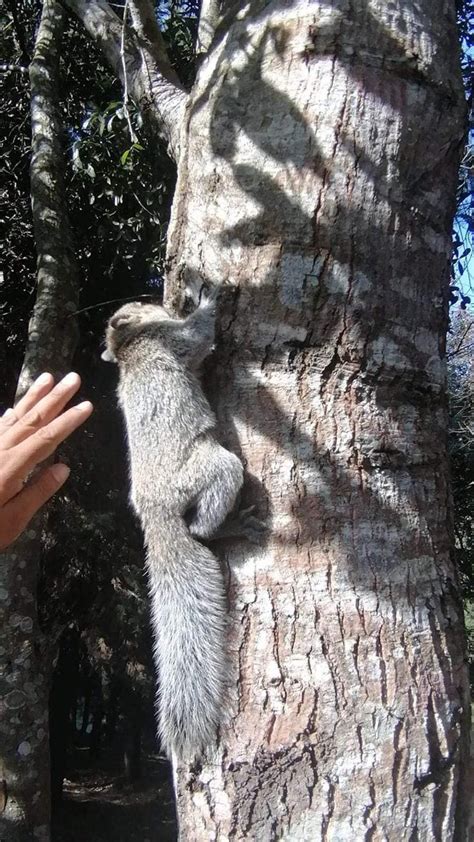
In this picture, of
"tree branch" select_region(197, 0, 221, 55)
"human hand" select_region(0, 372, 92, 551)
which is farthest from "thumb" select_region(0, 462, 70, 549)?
"tree branch" select_region(197, 0, 221, 55)

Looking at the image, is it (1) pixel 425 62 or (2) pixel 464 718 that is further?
(1) pixel 425 62

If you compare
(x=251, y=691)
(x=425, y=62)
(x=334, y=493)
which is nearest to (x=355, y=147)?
(x=425, y=62)

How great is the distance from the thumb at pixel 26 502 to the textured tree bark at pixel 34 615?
1982 mm

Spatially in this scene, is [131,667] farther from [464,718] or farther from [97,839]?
[464,718]

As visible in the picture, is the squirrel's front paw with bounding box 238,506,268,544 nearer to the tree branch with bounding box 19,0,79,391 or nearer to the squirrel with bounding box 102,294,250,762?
the squirrel with bounding box 102,294,250,762

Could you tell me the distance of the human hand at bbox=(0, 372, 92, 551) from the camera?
1.53 meters

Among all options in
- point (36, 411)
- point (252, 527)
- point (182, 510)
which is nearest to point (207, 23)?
point (36, 411)

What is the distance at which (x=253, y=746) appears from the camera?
1367 millimetres

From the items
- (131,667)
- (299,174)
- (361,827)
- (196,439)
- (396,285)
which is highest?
(299,174)

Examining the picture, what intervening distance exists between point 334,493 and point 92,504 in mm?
4095

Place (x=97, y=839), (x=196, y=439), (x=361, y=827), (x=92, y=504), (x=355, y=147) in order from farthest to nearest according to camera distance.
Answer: (x=97, y=839), (x=92, y=504), (x=196, y=439), (x=355, y=147), (x=361, y=827)

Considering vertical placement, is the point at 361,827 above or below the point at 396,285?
below

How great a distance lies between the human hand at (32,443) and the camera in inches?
60.1

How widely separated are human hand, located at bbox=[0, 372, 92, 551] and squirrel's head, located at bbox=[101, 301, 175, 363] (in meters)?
0.59
